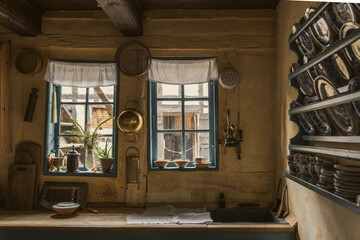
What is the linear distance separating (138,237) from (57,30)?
8.53 ft

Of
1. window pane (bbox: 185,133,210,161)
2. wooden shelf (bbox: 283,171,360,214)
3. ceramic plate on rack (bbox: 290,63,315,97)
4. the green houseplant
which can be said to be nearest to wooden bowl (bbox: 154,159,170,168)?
window pane (bbox: 185,133,210,161)

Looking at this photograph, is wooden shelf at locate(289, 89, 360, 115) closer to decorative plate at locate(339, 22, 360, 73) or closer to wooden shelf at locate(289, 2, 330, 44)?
decorative plate at locate(339, 22, 360, 73)

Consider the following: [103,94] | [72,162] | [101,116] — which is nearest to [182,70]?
[103,94]

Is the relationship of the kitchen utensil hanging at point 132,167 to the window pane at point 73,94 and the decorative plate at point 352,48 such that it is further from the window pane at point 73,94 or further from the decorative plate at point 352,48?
the decorative plate at point 352,48

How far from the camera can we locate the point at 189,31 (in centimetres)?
345

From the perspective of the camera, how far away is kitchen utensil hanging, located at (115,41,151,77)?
132 inches

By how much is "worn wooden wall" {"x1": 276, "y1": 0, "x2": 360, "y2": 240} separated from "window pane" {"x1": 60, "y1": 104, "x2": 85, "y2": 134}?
95.4 inches

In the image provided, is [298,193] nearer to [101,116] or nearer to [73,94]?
[101,116]

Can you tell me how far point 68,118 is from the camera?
3.66 metres

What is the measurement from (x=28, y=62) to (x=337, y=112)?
3.38m

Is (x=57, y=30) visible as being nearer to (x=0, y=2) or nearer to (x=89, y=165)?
(x=0, y=2)

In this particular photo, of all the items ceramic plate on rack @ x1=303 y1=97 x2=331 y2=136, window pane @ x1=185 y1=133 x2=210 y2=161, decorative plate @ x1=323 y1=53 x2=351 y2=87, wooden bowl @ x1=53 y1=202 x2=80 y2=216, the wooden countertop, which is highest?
decorative plate @ x1=323 y1=53 x2=351 y2=87

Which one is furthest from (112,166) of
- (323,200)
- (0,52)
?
(323,200)

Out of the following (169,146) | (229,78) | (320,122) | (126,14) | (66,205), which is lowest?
(66,205)
